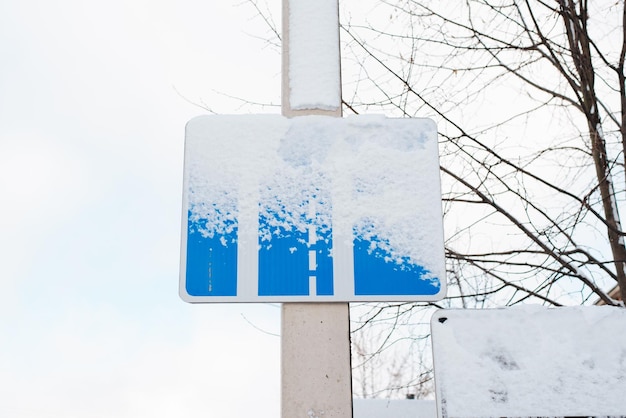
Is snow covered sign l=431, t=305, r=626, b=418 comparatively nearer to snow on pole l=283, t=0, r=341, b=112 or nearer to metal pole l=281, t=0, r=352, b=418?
metal pole l=281, t=0, r=352, b=418

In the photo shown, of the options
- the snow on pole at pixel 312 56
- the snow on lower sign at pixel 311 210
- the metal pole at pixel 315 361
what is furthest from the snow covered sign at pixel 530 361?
the snow on pole at pixel 312 56

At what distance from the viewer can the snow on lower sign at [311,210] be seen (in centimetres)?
176

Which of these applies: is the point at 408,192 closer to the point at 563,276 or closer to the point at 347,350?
the point at 347,350

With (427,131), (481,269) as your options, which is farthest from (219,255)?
(481,269)

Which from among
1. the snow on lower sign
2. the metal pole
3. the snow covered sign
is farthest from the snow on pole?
the snow covered sign

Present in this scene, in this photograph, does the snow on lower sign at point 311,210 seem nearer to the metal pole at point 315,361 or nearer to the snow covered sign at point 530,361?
the metal pole at point 315,361

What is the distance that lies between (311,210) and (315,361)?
0.43 meters

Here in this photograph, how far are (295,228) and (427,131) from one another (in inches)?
20.3

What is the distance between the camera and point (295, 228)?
1.80 metres

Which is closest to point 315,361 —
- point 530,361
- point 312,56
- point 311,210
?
point 311,210

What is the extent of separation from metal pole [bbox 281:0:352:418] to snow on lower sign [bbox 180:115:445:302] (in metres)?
0.06

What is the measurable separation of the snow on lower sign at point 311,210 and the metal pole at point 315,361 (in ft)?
0.21

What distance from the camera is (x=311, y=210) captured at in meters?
1.82

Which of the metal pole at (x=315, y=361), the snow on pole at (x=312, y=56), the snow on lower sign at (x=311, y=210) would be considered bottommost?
the metal pole at (x=315, y=361)
